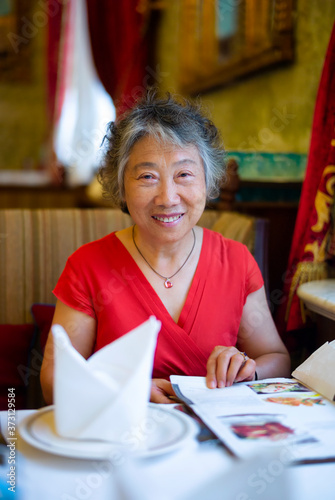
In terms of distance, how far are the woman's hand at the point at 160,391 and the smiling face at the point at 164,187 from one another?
0.41 m

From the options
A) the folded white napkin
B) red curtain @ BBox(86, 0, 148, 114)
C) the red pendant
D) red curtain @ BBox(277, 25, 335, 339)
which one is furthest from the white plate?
red curtain @ BBox(86, 0, 148, 114)

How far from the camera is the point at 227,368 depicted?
3.97 ft

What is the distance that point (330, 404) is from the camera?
105 cm

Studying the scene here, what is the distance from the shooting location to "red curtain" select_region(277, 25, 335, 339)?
1.83 m

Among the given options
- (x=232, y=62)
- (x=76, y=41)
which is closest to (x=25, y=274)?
(x=232, y=62)

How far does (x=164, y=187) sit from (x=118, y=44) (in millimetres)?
3396

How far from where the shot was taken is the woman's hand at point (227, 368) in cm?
117

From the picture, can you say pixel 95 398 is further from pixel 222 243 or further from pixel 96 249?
pixel 222 243

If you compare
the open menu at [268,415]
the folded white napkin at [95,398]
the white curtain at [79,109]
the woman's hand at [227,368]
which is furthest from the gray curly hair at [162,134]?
the white curtain at [79,109]

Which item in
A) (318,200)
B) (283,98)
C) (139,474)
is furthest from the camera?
(283,98)

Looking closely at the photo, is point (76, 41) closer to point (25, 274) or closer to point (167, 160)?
point (25, 274)

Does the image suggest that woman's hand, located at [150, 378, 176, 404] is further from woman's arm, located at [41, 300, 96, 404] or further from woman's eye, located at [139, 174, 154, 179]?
woman's eye, located at [139, 174, 154, 179]

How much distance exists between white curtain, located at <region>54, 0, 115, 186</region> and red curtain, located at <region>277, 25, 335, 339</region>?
4.28m

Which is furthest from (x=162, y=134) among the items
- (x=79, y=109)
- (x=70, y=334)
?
(x=79, y=109)
